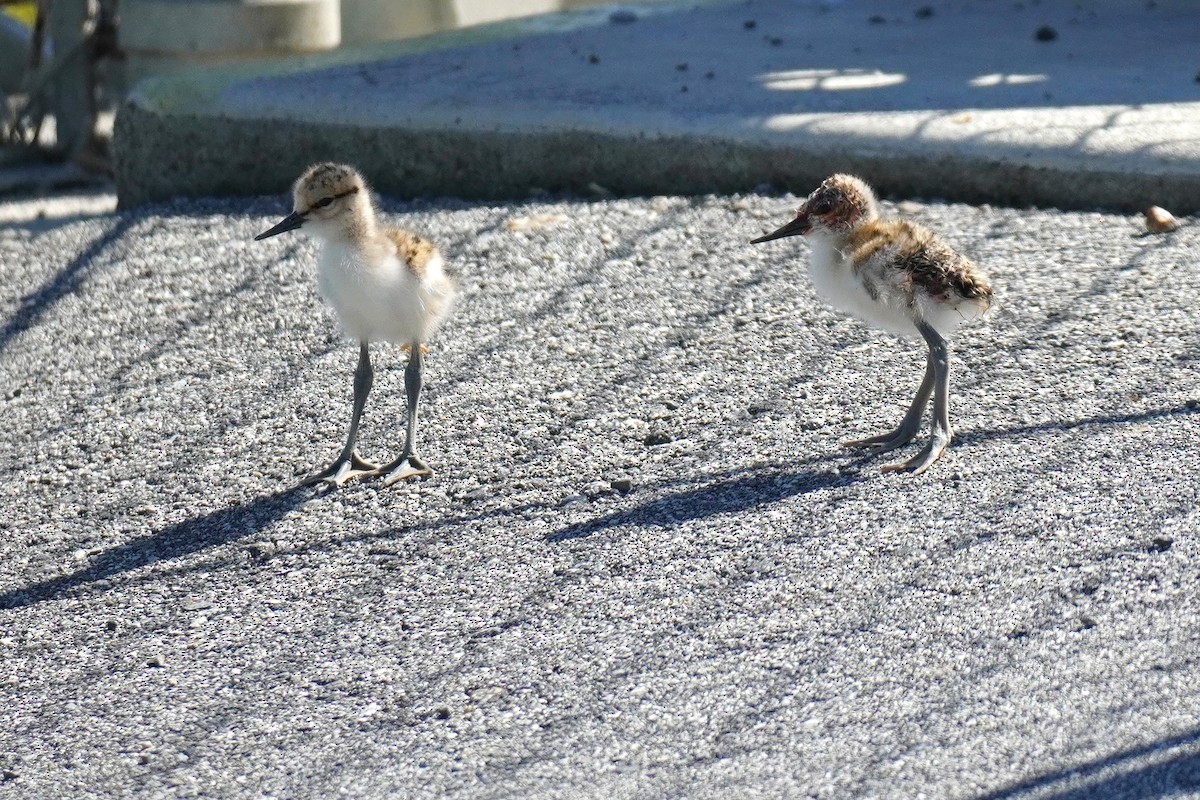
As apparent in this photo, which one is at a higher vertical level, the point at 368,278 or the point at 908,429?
the point at 368,278

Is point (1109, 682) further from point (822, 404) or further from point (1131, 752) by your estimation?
point (822, 404)

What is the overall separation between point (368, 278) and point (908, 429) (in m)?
1.49

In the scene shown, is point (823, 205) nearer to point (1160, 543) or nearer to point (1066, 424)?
point (1066, 424)

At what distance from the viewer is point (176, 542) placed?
405cm

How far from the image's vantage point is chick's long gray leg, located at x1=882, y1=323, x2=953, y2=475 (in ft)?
13.3

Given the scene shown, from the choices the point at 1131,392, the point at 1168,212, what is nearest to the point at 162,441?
the point at 1131,392

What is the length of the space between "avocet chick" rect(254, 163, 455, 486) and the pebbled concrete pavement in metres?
2.31

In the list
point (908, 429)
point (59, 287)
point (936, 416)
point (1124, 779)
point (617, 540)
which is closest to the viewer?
point (1124, 779)

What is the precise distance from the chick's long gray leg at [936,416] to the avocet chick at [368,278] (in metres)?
1.29

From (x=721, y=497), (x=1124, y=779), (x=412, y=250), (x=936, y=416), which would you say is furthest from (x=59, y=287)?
(x=1124, y=779)

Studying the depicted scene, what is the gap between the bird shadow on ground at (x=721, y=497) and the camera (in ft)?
12.8

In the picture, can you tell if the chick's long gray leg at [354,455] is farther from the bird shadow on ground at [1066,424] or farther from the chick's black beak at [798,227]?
the bird shadow on ground at [1066,424]

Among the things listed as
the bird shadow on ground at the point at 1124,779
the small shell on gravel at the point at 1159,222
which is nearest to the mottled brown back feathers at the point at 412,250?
the bird shadow on ground at the point at 1124,779

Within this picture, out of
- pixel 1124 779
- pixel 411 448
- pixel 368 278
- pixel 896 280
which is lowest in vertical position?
pixel 1124 779
